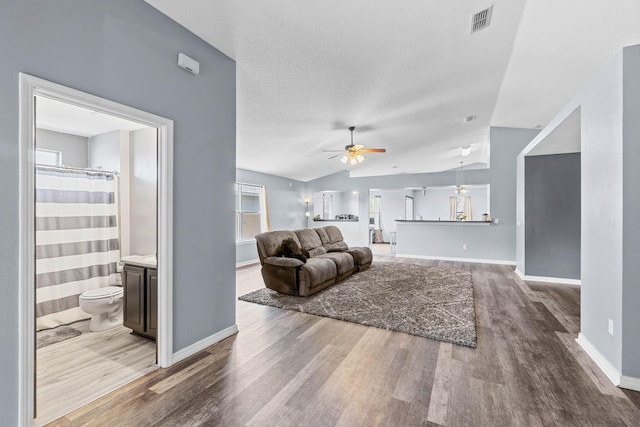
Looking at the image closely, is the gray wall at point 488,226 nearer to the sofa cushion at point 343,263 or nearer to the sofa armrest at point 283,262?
the sofa cushion at point 343,263

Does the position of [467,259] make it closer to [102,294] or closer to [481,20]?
[481,20]

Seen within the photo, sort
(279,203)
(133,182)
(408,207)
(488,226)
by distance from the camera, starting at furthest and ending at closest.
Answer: (408,207)
(279,203)
(488,226)
(133,182)

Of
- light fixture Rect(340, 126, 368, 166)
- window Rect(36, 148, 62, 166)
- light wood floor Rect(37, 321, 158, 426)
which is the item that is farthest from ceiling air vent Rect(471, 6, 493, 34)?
window Rect(36, 148, 62, 166)

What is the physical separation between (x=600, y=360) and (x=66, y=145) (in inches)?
261

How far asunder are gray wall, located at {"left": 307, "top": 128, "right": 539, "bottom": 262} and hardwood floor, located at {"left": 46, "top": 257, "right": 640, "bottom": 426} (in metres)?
4.30

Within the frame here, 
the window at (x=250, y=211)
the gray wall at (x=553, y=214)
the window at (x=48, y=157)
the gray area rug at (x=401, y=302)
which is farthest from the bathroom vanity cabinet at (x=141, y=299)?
the gray wall at (x=553, y=214)

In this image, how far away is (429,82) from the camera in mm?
3811

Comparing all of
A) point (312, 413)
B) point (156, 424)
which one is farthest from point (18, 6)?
point (312, 413)

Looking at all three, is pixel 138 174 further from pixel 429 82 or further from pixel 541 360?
pixel 541 360

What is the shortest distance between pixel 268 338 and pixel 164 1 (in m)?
3.06

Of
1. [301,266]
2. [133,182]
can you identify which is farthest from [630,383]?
[133,182]

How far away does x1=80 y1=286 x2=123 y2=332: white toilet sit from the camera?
2.93 metres

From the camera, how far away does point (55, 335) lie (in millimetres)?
2943

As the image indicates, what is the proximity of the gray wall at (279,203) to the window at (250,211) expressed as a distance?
20 centimetres
